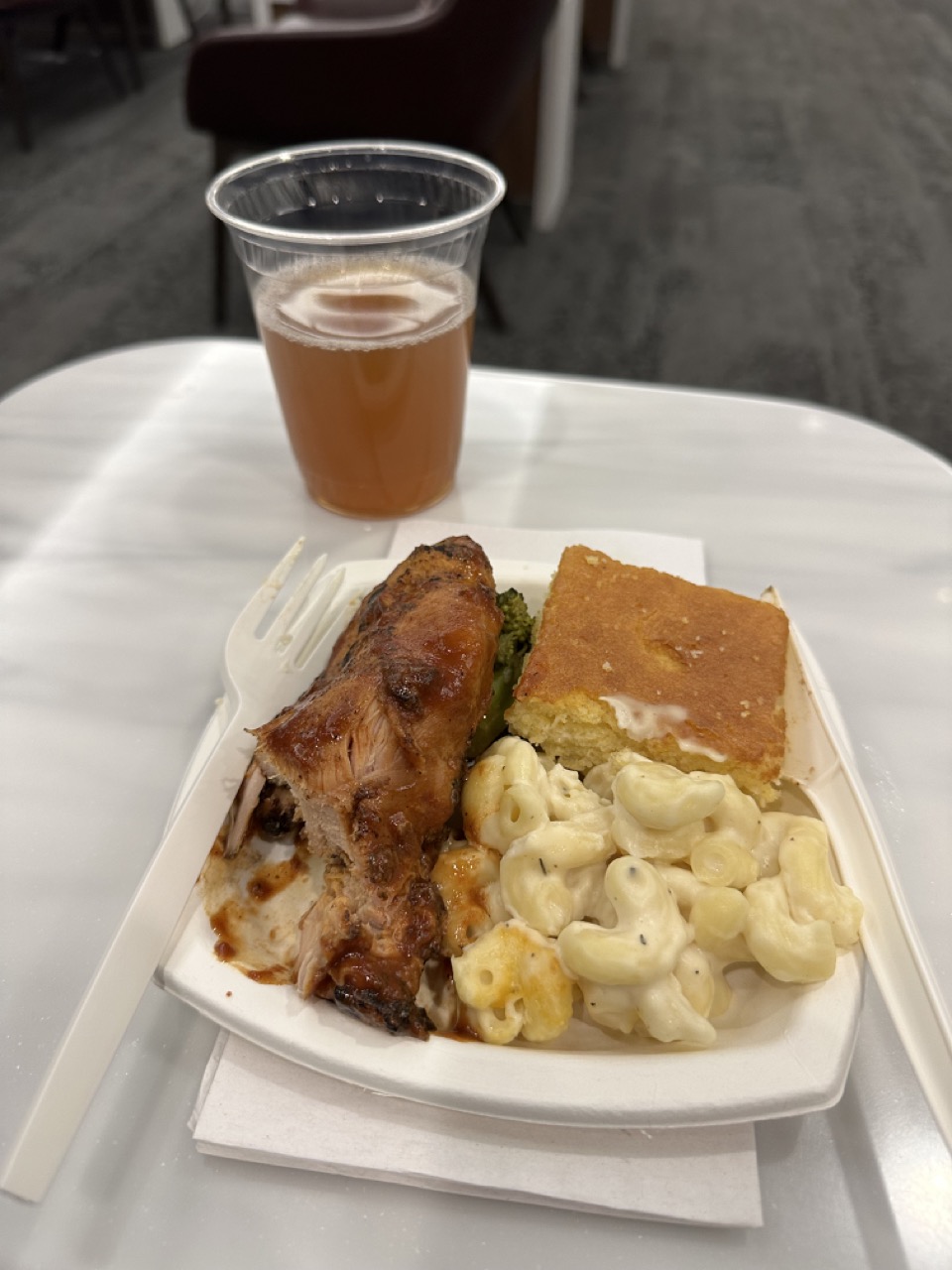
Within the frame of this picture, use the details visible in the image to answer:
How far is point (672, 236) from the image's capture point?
3.55 meters

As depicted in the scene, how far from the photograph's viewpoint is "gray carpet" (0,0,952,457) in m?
2.82

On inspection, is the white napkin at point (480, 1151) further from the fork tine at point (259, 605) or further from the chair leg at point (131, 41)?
the chair leg at point (131, 41)

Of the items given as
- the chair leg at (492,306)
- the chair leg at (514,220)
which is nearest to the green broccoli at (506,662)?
the chair leg at (492,306)

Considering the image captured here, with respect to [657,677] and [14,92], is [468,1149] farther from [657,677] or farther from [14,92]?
[14,92]

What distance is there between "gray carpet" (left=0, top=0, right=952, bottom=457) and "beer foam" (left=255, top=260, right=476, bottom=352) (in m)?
1.87

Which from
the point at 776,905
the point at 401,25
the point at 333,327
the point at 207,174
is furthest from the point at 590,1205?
the point at 207,174

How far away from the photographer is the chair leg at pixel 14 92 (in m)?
3.86

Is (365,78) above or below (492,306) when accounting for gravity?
above

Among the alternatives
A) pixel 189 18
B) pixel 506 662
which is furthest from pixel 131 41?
pixel 506 662

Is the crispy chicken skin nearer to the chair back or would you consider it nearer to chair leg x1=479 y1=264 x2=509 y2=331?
the chair back

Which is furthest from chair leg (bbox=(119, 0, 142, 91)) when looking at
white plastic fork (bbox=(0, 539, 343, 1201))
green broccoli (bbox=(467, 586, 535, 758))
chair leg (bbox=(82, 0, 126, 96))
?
green broccoli (bbox=(467, 586, 535, 758))

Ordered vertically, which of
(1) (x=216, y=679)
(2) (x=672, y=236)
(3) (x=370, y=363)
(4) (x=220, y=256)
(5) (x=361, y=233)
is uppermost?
(5) (x=361, y=233)

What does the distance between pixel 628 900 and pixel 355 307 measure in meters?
0.70

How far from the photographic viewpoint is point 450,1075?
57 cm
